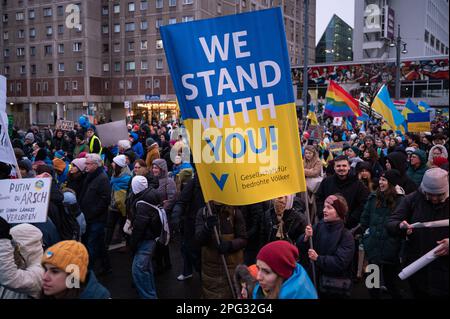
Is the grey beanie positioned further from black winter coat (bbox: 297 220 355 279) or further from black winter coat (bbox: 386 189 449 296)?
black winter coat (bbox: 297 220 355 279)

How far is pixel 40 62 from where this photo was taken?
2028 inches

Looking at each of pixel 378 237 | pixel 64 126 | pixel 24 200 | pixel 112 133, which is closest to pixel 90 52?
pixel 64 126

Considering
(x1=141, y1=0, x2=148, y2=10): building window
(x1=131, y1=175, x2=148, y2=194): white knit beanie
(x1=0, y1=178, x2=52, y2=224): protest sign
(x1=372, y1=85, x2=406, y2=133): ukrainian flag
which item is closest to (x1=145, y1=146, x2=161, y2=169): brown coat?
(x1=131, y1=175, x2=148, y2=194): white knit beanie

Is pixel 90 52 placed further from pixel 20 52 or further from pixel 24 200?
pixel 24 200

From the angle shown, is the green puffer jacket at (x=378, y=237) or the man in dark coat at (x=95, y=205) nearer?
the green puffer jacket at (x=378, y=237)

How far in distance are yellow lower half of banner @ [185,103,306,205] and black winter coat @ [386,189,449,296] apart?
1058mm

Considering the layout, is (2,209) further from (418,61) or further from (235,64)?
(418,61)

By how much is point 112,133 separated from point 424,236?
8.47 metres

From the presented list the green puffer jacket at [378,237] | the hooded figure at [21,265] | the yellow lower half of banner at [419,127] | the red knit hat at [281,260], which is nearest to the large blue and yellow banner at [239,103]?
the red knit hat at [281,260]

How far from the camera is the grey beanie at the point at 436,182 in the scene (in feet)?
10.9

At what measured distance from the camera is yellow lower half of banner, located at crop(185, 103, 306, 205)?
3336mm

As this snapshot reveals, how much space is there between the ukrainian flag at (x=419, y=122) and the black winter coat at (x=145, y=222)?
10639 millimetres

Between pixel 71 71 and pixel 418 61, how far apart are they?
39.6 metres

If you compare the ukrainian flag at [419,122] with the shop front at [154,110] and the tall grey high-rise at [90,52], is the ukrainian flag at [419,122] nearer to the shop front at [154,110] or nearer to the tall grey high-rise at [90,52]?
the tall grey high-rise at [90,52]
